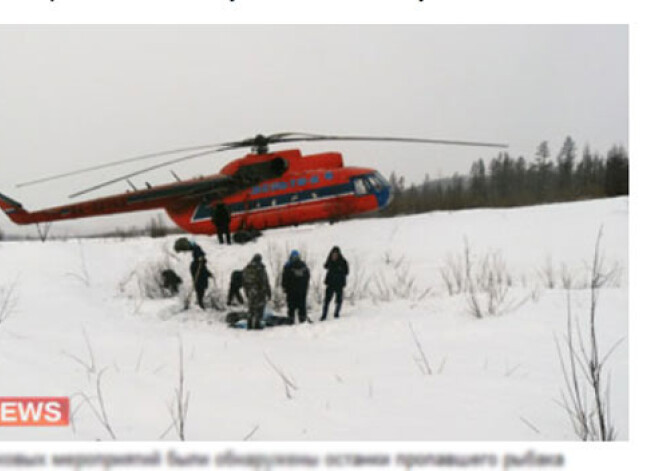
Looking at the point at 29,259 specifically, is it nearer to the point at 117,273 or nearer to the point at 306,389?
the point at 117,273

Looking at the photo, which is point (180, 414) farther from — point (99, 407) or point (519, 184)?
point (519, 184)

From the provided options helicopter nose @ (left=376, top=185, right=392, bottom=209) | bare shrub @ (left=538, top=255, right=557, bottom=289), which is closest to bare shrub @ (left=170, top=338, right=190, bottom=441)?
helicopter nose @ (left=376, top=185, right=392, bottom=209)

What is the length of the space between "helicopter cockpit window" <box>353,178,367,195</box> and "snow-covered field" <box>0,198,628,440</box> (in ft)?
1.24

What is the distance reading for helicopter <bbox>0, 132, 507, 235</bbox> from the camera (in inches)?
192

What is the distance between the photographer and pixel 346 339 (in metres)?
4.27

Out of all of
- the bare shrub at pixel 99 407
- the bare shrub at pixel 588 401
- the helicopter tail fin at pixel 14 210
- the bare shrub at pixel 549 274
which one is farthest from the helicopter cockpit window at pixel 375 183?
the helicopter tail fin at pixel 14 210

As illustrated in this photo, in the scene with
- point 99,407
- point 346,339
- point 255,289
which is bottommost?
point 99,407

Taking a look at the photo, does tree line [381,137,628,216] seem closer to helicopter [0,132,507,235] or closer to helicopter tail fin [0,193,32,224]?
helicopter [0,132,507,235]

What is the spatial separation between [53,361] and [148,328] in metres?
1.01

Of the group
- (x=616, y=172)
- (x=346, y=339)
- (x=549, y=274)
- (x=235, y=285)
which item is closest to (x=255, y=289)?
(x=235, y=285)

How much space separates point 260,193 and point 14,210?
2.35 meters

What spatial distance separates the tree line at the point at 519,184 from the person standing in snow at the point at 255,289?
1.58 m

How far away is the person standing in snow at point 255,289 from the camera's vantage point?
489cm
